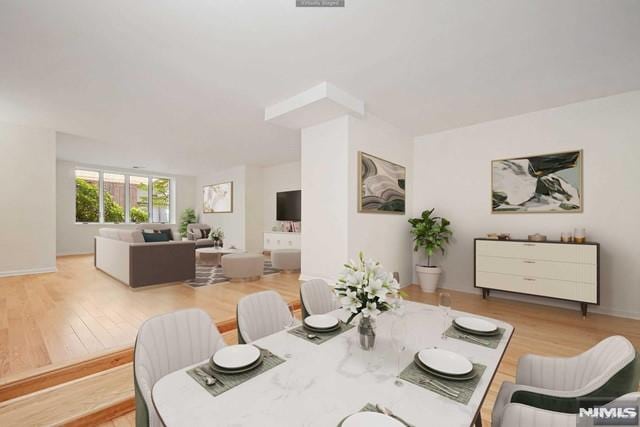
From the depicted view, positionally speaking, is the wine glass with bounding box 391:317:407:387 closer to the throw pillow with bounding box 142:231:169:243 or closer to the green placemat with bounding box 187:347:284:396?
the green placemat with bounding box 187:347:284:396

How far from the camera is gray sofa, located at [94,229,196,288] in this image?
379cm

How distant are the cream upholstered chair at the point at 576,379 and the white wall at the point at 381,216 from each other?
237 cm

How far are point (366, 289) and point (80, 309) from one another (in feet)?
11.4

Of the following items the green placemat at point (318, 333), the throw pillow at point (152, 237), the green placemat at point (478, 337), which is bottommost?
the green placemat at point (478, 337)

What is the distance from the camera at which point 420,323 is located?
1.47 m

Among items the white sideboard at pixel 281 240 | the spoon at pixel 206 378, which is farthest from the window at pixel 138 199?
the spoon at pixel 206 378

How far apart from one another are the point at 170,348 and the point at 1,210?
538 cm

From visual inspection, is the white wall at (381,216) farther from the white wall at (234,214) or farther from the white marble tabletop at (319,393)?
Answer: the white wall at (234,214)

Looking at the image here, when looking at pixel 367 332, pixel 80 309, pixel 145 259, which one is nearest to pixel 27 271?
pixel 145 259

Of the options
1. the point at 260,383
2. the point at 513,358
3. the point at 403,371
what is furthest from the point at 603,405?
the point at 513,358

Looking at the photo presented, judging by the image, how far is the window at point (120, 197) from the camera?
25.3 feet

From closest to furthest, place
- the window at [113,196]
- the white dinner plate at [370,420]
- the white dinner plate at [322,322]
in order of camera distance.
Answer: the white dinner plate at [370,420], the white dinner plate at [322,322], the window at [113,196]

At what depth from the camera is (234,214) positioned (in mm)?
8125

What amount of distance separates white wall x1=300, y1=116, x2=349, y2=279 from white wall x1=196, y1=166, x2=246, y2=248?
421 cm
